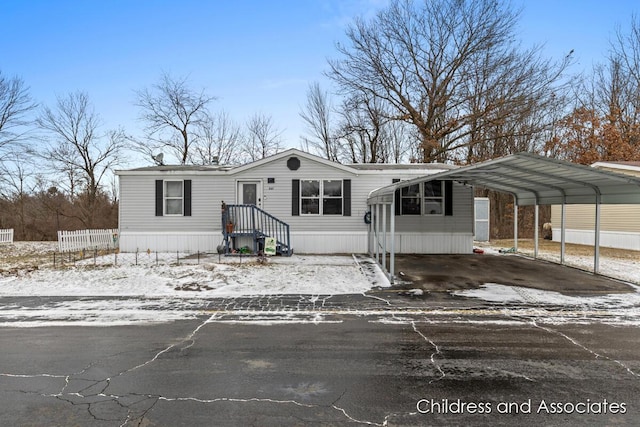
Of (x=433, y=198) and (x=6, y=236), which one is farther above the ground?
(x=433, y=198)

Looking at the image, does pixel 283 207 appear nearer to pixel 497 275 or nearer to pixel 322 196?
pixel 322 196

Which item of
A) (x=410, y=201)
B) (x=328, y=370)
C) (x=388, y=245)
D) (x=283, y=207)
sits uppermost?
(x=410, y=201)

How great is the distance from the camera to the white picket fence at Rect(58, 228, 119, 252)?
14266 mm

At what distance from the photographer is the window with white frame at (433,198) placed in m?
13.5

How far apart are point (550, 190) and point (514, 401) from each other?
10308 mm

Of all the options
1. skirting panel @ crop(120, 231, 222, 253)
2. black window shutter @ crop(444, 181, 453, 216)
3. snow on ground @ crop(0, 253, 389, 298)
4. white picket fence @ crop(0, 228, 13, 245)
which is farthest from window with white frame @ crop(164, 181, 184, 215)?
white picket fence @ crop(0, 228, 13, 245)

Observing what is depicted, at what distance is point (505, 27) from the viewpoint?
21906mm

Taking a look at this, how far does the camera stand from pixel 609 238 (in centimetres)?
1659

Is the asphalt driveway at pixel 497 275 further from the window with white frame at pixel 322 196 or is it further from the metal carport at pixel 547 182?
the window with white frame at pixel 322 196

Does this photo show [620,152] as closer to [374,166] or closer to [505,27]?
[505,27]

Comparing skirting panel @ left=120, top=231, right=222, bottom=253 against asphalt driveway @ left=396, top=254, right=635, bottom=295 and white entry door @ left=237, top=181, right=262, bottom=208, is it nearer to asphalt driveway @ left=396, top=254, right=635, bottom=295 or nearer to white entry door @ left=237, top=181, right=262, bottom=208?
white entry door @ left=237, top=181, right=262, bottom=208

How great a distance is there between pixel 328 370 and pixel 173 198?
11.3m

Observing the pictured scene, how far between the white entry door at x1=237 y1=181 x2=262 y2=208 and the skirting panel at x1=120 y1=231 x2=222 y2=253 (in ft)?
5.02

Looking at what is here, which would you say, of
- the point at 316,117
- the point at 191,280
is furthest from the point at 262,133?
the point at 191,280
